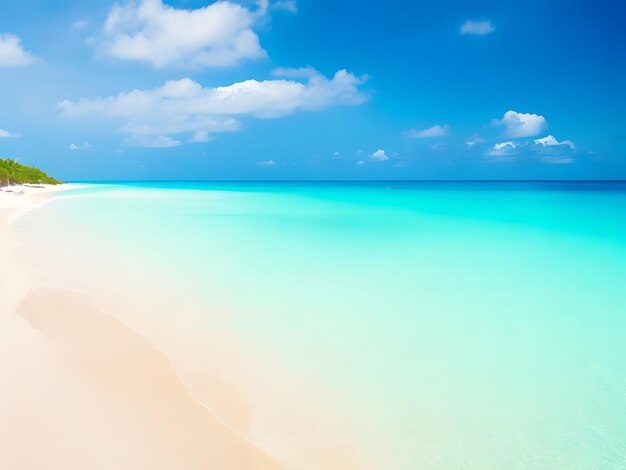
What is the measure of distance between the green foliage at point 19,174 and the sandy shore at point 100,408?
28.4m

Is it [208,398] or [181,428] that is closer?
[181,428]

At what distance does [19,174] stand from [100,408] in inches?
1398

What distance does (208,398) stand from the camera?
2.75 metres

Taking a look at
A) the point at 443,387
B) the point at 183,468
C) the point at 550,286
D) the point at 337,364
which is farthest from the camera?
the point at 550,286

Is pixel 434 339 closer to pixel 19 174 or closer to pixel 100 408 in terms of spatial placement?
pixel 100 408

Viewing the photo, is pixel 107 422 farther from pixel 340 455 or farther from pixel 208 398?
pixel 340 455

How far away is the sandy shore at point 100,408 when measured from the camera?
2104mm

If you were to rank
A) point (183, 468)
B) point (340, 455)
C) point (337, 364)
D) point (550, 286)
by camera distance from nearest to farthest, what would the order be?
point (183, 468)
point (340, 455)
point (337, 364)
point (550, 286)

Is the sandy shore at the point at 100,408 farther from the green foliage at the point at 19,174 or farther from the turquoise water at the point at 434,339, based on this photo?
the green foliage at the point at 19,174

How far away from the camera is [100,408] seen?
246cm

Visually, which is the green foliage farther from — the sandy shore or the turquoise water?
the sandy shore

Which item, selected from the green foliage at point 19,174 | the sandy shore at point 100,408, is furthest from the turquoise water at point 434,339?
the green foliage at point 19,174

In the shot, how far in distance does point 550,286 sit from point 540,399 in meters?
3.71

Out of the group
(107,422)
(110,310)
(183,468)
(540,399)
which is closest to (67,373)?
(107,422)
